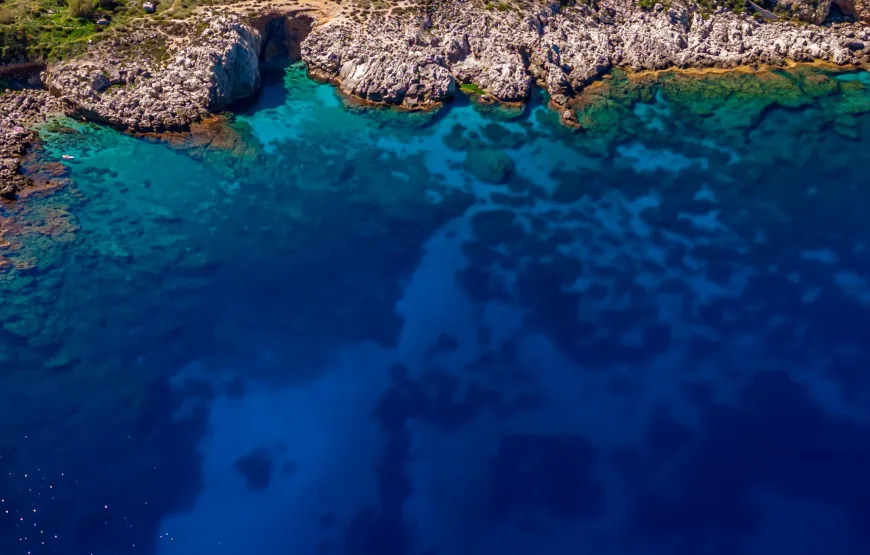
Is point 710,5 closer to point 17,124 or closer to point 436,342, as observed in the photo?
point 436,342

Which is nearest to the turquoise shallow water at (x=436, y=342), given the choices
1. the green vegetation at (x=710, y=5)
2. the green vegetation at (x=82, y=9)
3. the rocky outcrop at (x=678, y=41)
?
the rocky outcrop at (x=678, y=41)

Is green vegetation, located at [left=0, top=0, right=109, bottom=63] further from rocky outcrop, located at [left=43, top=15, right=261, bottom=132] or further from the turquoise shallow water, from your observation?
the turquoise shallow water

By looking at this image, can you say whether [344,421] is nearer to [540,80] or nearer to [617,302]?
[617,302]

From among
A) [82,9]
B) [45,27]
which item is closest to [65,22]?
[45,27]

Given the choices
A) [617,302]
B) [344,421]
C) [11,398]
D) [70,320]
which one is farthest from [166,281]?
[617,302]

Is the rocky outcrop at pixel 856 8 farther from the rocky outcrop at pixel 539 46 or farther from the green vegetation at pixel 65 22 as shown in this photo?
the green vegetation at pixel 65 22

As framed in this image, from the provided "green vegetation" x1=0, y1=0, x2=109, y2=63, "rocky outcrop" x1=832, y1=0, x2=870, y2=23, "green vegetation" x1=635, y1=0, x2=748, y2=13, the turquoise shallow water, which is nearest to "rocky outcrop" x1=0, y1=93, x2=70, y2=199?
the turquoise shallow water

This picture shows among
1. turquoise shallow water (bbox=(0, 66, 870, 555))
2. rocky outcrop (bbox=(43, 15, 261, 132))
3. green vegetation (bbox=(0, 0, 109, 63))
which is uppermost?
green vegetation (bbox=(0, 0, 109, 63))

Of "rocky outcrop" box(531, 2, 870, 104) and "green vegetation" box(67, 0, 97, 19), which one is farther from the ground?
"green vegetation" box(67, 0, 97, 19)
